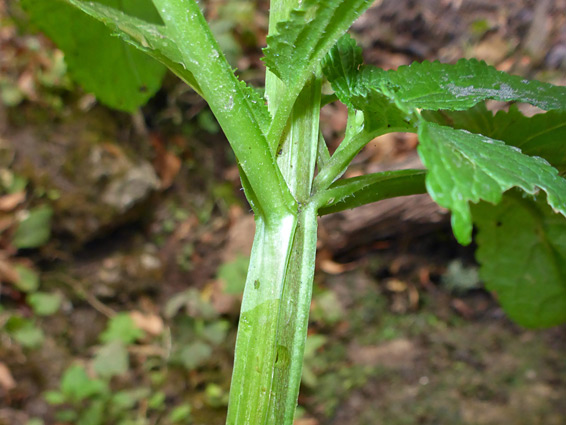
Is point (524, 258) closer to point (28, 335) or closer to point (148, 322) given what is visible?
point (148, 322)

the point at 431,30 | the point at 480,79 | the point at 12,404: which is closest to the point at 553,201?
the point at 480,79

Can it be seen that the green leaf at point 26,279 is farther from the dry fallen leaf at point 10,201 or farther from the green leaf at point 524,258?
the green leaf at point 524,258

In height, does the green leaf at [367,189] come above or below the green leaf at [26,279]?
below

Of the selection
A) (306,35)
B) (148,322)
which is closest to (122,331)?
(148,322)

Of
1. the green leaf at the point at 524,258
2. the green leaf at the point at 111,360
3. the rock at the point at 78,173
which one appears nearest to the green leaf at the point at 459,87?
the green leaf at the point at 524,258

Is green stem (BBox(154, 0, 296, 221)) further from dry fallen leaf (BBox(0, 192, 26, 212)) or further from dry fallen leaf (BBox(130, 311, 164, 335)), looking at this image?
dry fallen leaf (BBox(0, 192, 26, 212))

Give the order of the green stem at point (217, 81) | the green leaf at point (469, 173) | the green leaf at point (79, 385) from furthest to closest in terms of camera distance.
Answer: the green leaf at point (79, 385) → the green stem at point (217, 81) → the green leaf at point (469, 173)

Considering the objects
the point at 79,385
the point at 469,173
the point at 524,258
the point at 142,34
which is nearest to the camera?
the point at 469,173
